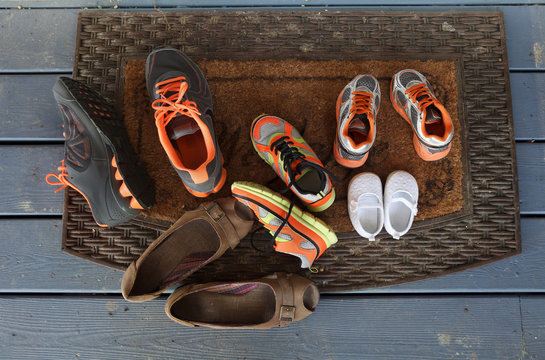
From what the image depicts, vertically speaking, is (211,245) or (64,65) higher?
(64,65)

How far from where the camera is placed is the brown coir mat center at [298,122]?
0.96 m

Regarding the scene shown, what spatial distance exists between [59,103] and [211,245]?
0.58 metres

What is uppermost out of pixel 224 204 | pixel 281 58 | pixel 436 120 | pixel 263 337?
pixel 281 58

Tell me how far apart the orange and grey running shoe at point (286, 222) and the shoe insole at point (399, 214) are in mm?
189

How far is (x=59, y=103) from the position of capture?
2.99 ft

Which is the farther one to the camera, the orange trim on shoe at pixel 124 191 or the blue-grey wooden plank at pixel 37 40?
the blue-grey wooden plank at pixel 37 40

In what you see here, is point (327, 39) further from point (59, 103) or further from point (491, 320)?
point (491, 320)

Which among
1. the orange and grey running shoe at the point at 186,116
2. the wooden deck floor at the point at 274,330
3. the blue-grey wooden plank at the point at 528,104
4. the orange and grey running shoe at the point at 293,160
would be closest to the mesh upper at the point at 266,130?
the orange and grey running shoe at the point at 293,160

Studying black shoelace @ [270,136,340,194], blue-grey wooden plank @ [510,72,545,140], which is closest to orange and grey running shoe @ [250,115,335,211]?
black shoelace @ [270,136,340,194]

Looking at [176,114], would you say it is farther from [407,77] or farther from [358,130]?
[407,77]

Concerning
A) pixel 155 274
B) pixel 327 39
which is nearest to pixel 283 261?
pixel 155 274

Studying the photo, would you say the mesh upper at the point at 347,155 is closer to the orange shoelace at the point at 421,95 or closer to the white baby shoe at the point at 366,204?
the white baby shoe at the point at 366,204

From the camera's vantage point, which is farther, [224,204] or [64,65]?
[64,65]

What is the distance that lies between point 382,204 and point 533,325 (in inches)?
22.0
